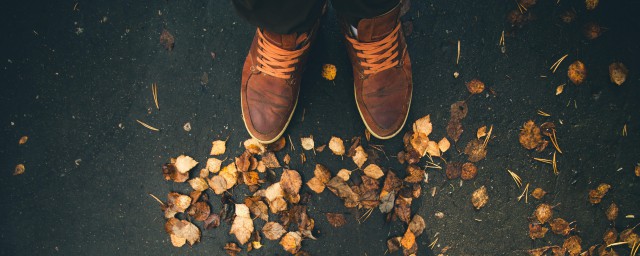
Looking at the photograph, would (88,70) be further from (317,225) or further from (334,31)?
(317,225)

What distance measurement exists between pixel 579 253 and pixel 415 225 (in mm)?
848

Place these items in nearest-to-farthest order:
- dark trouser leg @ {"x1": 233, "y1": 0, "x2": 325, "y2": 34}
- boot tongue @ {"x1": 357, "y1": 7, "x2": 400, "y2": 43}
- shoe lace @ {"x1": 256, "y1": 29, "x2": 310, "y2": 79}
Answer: dark trouser leg @ {"x1": 233, "y1": 0, "x2": 325, "y2": 34}
boot tongue @ {"x1": 357, "y1": 7, "x2": 400, "y2": 43}
shoe lace @ {"x1": 256, "y1": 29, "x2": 310, "y2": 79}

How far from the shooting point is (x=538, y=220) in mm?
1947

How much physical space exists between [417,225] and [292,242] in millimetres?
626

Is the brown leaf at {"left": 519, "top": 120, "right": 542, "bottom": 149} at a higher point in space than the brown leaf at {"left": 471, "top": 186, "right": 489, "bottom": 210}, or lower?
higher

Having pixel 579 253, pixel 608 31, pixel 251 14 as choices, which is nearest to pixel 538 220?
pixel 579 253

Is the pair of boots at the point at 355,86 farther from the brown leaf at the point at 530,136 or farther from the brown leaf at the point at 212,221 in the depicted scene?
the brown leaf at the point at 530,136

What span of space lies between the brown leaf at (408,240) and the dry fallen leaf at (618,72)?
50.5 inches

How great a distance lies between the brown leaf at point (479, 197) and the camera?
1.95 m

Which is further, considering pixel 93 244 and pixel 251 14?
pixel 93 244

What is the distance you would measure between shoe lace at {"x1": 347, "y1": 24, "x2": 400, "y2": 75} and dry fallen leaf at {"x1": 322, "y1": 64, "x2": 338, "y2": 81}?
22 cm

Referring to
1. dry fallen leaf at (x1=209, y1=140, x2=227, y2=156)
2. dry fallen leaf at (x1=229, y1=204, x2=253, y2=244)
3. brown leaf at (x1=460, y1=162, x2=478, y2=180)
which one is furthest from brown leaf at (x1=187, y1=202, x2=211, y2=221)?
brown leaf at (x1=460, y1=162, x2=478, y2=180)

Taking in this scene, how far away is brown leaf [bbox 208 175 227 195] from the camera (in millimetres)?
1938

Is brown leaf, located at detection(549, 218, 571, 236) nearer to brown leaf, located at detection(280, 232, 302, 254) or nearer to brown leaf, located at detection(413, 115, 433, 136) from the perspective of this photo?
brown leaf, located at detection(413, 115, 433, 136)
